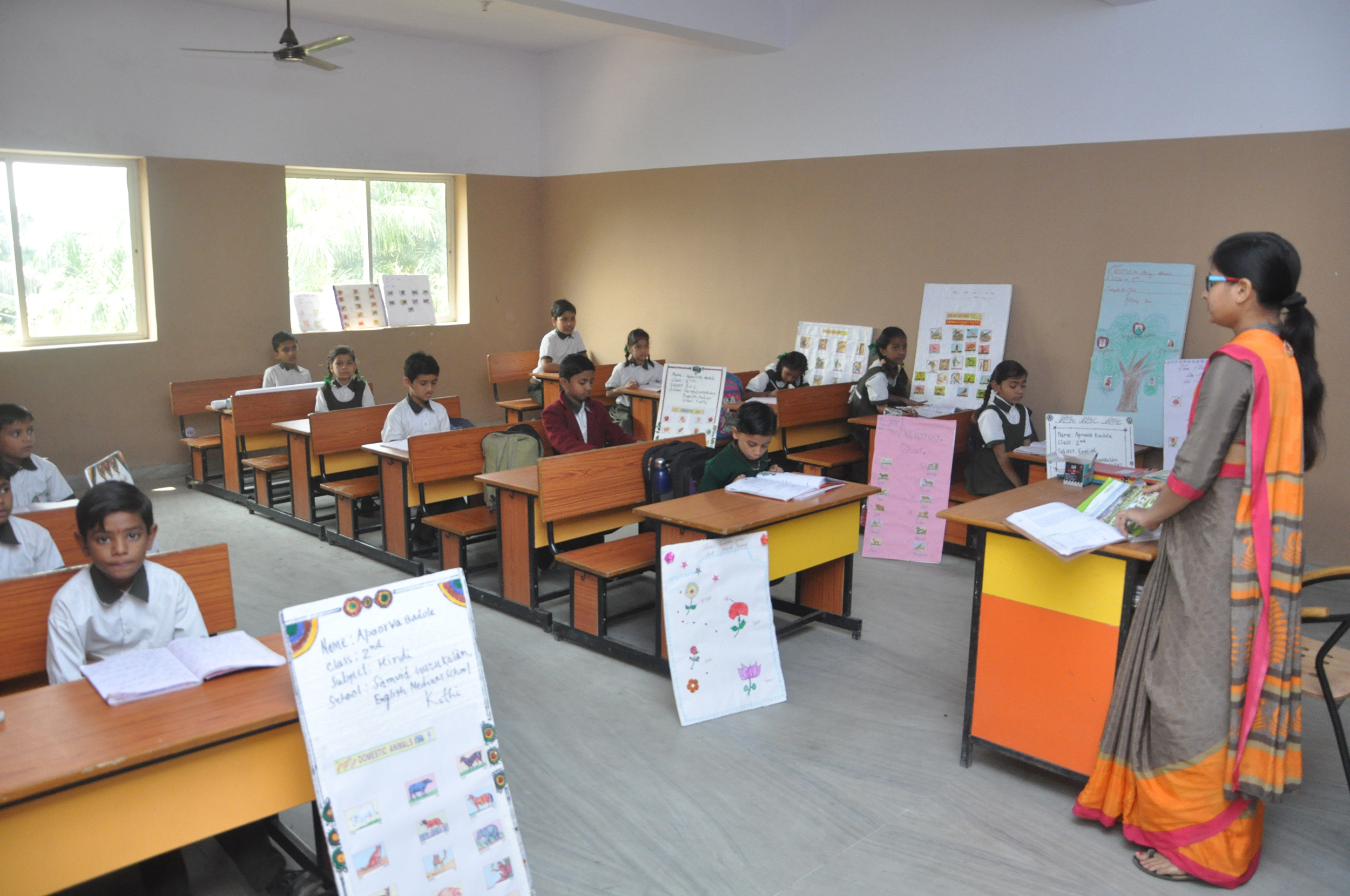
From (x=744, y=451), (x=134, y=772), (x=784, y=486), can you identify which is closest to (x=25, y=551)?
(x=134, y=772)

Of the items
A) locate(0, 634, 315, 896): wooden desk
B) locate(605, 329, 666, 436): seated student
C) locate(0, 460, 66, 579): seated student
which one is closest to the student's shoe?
locate(0, 634, 315, 896): wooden desk

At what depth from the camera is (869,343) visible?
7.48m

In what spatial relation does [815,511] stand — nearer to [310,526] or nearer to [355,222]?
[310,526]

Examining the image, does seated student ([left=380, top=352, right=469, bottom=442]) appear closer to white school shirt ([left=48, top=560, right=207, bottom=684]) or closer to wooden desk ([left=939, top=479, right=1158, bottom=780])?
white school shirt ([left=48, top=560, right=207, bottom=684])

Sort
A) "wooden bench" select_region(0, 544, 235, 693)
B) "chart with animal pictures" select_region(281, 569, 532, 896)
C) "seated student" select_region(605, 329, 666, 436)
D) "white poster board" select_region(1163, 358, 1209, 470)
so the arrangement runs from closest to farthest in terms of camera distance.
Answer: "chart with animal pictures" select_region(281, 569, 532, 896)
"wooden bench" select_region(0, 544, 235, 693)
"white poster board" select_region(1163, 358, 1209, 470)
"seated student" select_region(605, 329, 666, 436)

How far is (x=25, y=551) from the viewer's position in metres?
3.27

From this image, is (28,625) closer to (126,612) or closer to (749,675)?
(126,612)

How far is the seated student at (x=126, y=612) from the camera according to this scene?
2.47m

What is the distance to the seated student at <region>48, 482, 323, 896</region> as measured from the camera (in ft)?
8.12

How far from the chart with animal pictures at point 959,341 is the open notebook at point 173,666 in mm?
5583

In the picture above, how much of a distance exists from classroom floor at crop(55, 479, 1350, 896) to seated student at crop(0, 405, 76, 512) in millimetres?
1131

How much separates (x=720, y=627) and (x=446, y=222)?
7466 mm

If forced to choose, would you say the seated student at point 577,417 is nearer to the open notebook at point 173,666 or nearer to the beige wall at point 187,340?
the open notebook at point 173,666

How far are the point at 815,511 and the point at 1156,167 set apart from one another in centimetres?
361
